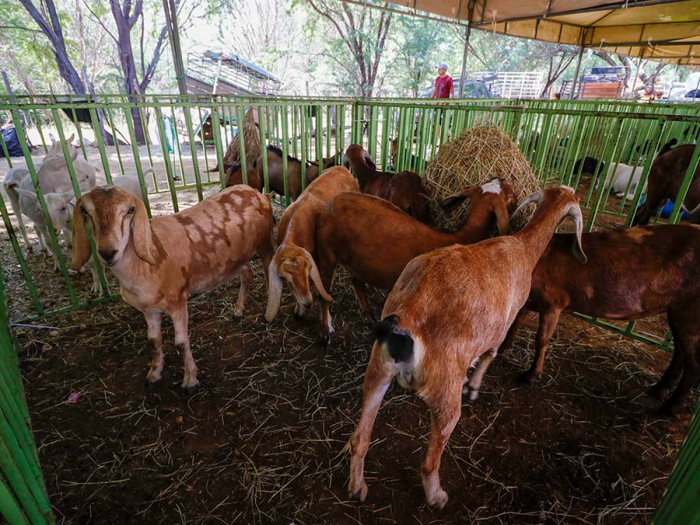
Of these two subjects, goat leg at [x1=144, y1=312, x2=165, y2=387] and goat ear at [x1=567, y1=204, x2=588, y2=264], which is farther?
goat leg at [x1=144, y1=312, x2=165, y2=387]

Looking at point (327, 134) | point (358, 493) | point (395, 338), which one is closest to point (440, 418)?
point (395, 338)

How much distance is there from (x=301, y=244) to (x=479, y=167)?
223 cm

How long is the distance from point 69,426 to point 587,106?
13.2 meters

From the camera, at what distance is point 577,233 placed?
115 inches

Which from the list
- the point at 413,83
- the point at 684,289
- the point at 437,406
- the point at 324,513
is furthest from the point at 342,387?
the point at 413,83

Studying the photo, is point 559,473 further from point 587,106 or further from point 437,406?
point 587,106

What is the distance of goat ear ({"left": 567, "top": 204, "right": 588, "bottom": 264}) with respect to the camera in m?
2.92

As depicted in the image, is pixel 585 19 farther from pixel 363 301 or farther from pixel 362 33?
pixel 363 301

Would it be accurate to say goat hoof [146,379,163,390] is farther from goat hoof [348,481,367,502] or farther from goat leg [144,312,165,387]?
goat hoof [348,481,367,502]

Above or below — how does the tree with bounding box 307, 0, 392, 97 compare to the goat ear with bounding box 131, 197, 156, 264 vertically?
above

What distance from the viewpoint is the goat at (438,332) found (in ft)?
6.35

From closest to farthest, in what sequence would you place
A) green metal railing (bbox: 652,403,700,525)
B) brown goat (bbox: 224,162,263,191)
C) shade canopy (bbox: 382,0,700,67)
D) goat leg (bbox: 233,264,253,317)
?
1. green metal railing (bbox: 652,403,700,525)
2. goat leg (bbox: 233,264,253,317)
3. brown goat (bbox: 224,162,263,191)
4. shade canopy (bbox: 382,0,700,67)

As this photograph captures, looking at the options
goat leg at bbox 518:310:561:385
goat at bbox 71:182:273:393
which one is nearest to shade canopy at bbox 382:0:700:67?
goat at bbox 71:182:273:393

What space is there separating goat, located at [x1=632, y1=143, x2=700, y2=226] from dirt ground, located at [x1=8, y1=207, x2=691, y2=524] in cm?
317
